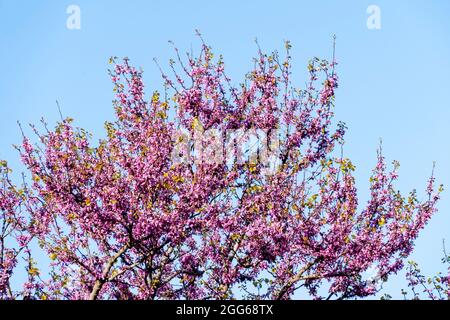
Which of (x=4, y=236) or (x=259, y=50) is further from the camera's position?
(x=259, y=50)

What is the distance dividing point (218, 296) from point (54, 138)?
6.41 meters

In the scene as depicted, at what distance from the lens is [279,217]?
1465cm

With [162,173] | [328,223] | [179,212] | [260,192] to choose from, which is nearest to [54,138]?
[162,173]

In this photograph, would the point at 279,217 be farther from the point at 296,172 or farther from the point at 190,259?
the point at 190,259

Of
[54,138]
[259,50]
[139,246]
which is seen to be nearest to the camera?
[139,246]

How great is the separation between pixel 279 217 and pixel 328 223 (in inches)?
58.9

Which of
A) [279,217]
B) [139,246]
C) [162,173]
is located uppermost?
[162,173]

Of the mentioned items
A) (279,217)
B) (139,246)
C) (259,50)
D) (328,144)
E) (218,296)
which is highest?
(259,50)
